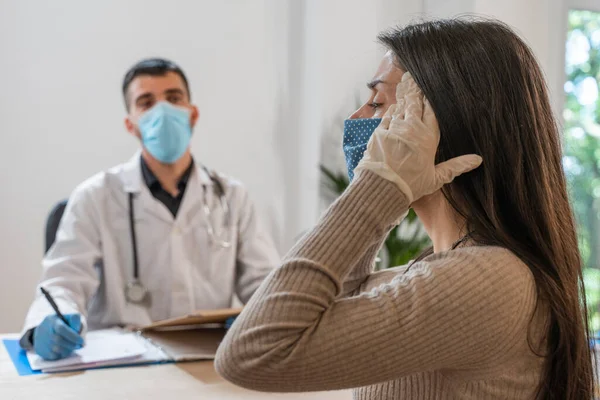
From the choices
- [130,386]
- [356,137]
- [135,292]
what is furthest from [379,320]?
[135,292]

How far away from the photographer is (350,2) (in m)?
3.52

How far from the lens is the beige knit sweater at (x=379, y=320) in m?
0.90

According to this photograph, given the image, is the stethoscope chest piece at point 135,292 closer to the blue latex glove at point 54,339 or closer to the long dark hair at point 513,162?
the blue latex glove at point 54,339

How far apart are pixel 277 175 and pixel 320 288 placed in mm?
2863

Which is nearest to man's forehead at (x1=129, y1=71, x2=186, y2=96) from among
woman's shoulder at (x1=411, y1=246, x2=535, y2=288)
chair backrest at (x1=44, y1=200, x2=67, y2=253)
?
Answer: chair backrest at (x1=44, y1=200, x2=67, y2=253)

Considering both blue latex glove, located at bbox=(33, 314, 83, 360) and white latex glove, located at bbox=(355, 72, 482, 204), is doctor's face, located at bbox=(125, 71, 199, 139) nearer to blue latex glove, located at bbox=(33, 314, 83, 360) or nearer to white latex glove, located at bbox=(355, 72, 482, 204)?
blue latex glove, located at bbox=(33, 314, 83, 360)

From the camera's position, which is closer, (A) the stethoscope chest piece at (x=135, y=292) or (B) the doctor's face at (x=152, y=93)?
(A) the stethoscope chest piece at (x=135, y=292)

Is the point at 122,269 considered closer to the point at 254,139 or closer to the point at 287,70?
the point at 254,139

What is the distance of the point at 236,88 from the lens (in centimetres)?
368

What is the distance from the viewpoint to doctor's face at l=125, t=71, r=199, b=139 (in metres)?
2.60

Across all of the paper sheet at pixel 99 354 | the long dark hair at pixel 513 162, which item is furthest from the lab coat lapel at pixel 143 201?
the long dark hair at pixel 513 162

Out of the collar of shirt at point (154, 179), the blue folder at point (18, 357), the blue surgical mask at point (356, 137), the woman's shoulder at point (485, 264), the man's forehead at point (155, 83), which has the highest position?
the blue surgical mask at point (356, 137)

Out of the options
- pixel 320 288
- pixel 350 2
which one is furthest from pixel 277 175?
pixel 320 288

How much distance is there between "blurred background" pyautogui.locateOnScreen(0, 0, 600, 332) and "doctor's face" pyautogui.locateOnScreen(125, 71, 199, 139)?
2.78ft
